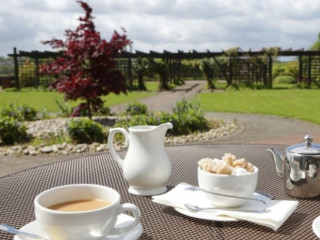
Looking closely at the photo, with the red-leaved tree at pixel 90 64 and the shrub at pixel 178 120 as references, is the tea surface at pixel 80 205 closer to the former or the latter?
the shrub at pixel 178 120

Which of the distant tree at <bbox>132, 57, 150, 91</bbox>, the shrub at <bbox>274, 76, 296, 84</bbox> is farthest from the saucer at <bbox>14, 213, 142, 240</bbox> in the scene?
the shrub at <bbox>274, 76, 296, 84</bbox>

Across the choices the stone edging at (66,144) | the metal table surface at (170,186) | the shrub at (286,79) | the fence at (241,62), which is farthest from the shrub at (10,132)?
the shrub at (286,79)

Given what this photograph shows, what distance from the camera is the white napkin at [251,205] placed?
122 cm

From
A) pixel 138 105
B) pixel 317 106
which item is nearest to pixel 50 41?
pixel 138 105

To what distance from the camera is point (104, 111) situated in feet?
31.1

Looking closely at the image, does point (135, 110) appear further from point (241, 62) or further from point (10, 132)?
point (241, 62)

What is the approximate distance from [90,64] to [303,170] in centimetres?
675

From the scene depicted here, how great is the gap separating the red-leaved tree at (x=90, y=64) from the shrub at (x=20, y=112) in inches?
51.6

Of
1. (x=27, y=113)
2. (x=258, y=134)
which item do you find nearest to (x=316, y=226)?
(x=258, y=134)

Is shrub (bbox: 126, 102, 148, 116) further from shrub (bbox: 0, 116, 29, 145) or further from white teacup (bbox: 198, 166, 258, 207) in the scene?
white teacup (bbox: 198, 166, 258, 207)

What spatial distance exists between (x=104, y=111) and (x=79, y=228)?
8516 millimetres

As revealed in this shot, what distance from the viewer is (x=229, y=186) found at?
1311 millimetres

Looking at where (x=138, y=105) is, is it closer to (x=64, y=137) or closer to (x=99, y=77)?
(x=99, y=77)

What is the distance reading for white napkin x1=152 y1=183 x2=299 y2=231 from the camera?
1.22 m
